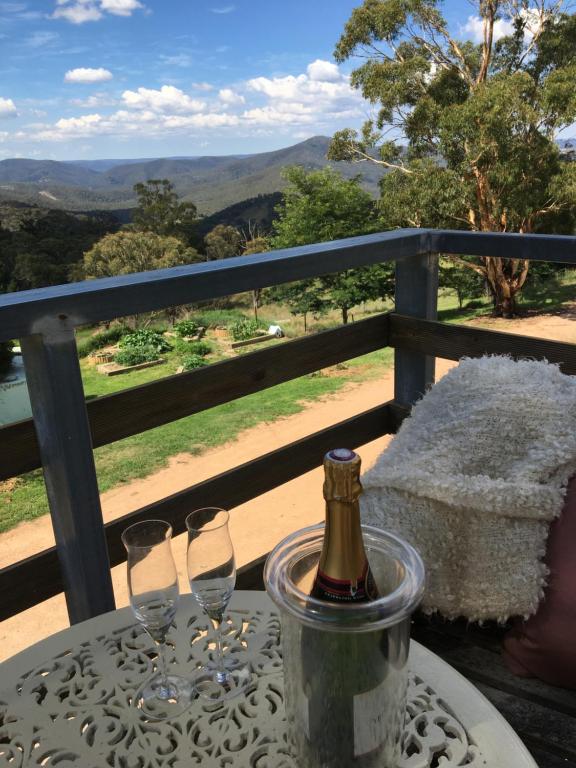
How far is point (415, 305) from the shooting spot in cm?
177

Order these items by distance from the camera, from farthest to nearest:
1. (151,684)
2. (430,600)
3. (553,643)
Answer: (430,600), (553,643), (151,684)

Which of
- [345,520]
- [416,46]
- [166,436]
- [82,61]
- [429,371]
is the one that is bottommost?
[166,436]

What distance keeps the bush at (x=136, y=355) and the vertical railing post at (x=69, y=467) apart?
18.7m

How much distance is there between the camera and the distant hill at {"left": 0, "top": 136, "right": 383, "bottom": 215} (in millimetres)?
35000

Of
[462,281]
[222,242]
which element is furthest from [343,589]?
[222,242]

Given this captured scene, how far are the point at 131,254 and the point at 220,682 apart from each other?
1053 inches

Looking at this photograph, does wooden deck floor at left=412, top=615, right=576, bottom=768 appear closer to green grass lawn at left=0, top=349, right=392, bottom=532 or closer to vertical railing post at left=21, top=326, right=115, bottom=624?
vertical railing post at left=21, top=326, right=115, bottom=624

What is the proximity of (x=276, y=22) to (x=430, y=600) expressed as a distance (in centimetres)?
6954

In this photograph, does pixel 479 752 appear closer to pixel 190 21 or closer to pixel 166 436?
pixel 166 436

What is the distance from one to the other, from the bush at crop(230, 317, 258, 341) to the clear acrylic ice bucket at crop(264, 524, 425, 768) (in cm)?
2112

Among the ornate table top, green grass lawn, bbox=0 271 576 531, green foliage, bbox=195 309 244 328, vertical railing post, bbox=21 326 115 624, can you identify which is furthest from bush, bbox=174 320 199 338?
the ornate table top

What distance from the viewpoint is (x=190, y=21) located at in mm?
60500

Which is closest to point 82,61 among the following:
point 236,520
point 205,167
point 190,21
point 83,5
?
point 83,5

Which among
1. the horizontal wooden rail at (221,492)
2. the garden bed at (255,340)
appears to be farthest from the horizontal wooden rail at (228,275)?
the garden bed at (255,340)
